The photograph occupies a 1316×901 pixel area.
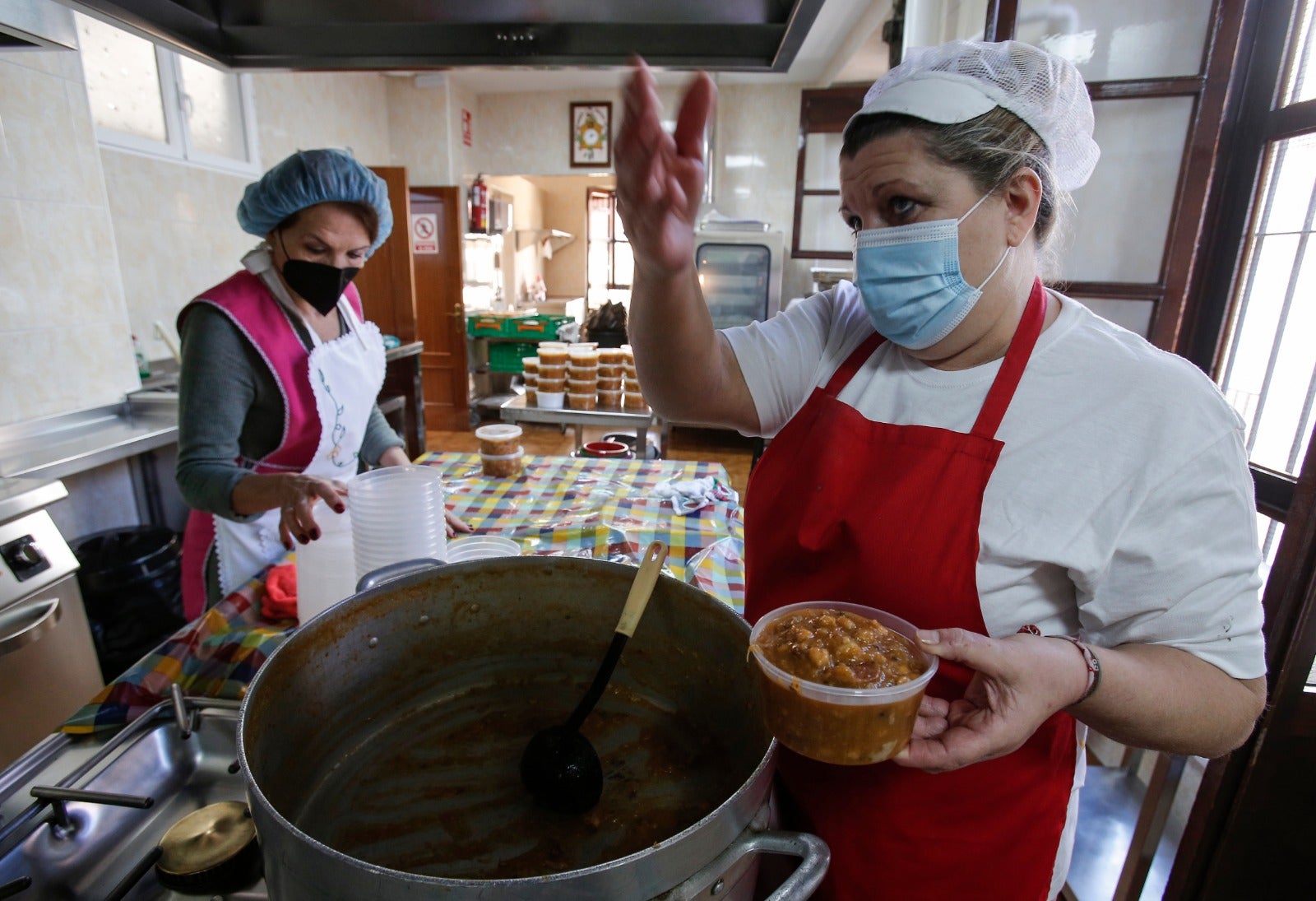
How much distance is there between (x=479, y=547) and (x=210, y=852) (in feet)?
2.76

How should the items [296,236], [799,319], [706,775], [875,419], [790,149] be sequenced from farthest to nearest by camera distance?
[790,149] < [296,236] < [799,319] < [875,419] < [706,775]

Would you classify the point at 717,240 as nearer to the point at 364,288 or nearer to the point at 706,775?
the point at 364,288

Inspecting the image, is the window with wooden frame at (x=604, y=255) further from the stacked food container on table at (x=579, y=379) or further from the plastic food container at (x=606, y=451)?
the plastic food container at (x=606, y=451)

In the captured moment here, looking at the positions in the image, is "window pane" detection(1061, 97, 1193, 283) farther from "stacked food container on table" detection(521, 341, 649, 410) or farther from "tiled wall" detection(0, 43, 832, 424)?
"stacked food container on table" detection(521, 341, 649, 410)

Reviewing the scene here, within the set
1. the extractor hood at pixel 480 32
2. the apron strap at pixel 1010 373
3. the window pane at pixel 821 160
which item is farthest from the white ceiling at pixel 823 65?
the apron strap at pixel 1010 373

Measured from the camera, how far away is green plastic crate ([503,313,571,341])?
286 inches

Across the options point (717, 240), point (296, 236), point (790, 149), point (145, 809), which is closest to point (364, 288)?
point (717, 240)

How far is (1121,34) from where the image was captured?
7.01ft

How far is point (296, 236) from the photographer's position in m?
1.73

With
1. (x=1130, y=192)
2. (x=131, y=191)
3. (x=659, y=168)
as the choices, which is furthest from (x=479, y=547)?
(x=131, y=191)

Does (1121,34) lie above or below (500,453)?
above

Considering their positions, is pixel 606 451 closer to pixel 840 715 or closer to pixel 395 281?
pixel 840 715

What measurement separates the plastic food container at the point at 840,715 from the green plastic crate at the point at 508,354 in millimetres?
7080

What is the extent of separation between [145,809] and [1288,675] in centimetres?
216
